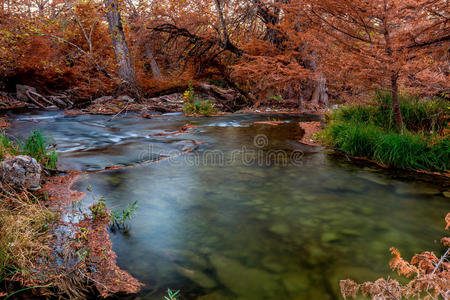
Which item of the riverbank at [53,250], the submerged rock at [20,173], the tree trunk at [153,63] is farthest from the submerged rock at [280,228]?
the tree trunk at [153,63]

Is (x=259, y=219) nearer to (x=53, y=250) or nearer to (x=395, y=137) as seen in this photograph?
(x=53, y=250)

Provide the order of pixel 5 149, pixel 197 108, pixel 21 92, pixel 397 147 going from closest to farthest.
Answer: pixel 5 149 → pixel 397 147 → pixel 197 108 → pixel 21 92

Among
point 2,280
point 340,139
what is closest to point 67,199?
point 2,280

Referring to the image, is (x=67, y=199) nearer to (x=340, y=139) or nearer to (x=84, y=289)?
(x=84, y=289)

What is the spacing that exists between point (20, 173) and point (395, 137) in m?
6.40

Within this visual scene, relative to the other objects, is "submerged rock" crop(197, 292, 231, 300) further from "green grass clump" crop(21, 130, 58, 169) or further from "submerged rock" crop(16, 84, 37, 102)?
"submerged rock" crop(16, 84, 37, 102)

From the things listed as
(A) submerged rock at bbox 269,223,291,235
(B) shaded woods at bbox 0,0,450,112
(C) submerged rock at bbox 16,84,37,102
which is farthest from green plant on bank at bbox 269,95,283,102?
(A) submerged rock at bbox 269,223,291,235

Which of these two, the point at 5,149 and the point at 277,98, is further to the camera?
the point at 277,98

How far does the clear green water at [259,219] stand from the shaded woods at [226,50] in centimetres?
216

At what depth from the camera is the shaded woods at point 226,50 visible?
6.05m

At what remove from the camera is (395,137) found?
19.7 feet

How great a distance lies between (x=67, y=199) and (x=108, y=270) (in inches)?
75.1

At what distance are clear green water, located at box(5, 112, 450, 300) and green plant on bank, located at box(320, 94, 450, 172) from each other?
0.48 meters

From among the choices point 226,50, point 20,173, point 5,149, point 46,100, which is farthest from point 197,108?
point 20,173
